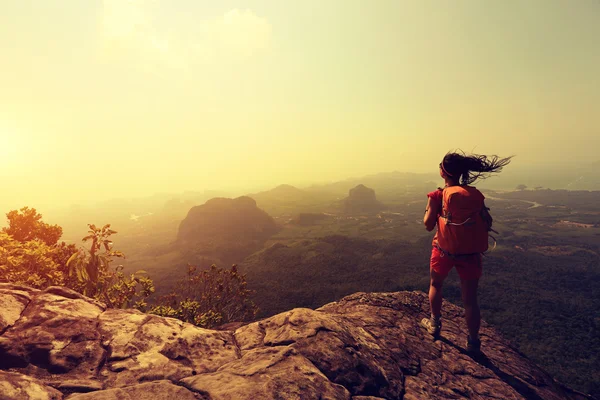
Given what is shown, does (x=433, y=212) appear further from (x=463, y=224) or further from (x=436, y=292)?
(x=436, y=292)

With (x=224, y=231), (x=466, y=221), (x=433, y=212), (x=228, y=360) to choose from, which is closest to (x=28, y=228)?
(x=228, y=360)

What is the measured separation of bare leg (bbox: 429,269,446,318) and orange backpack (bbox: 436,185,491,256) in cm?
84

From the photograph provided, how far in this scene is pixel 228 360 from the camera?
443 centimetres

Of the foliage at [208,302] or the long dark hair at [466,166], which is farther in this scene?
the foliage at [208,302]

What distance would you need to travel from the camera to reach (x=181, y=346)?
4465mm

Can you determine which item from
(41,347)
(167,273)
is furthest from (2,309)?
(167,273)

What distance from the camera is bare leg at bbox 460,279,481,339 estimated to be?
→ 5406 millimetres

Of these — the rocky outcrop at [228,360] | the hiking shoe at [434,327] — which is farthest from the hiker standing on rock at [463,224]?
the rocky outcrop at [228,360]

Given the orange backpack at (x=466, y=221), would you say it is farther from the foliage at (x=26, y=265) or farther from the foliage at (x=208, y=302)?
the foliage at (x=26, y=265)

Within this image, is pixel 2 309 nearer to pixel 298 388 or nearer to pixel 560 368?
pixel 298 388

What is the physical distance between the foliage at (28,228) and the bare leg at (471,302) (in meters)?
16.2

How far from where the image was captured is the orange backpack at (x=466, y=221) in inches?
201

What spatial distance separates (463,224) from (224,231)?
6857 inches

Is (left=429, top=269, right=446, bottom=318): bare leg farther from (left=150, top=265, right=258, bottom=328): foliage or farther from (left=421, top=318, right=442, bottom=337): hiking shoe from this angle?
(left=150, top=265, right=258, bottom=328): foliage
